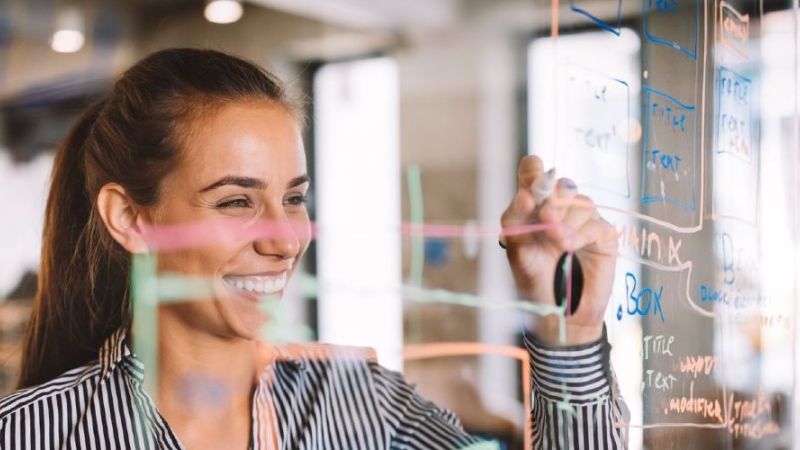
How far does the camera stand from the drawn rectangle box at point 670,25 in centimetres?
61

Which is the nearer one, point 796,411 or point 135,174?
point 135,174

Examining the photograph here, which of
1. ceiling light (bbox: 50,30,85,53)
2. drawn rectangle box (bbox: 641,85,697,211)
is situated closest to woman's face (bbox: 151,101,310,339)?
drawn rectangle box (bbox: 641,85,697,211)

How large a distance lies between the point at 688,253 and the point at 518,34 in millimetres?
1060

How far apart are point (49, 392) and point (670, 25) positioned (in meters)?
0.50

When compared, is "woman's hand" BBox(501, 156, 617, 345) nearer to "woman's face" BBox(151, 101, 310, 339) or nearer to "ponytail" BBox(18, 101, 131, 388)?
"woman's face" BBox(151, 101, 310, 339)

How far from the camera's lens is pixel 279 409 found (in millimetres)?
618

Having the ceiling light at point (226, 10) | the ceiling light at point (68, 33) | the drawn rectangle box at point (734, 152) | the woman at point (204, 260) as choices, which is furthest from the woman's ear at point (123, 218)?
the ceiling light at point (68, 33)

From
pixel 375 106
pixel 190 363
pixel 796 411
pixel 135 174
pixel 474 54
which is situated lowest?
pixel 796 411

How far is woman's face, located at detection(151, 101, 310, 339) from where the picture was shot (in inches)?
19.7

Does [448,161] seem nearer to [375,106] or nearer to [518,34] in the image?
[375,106]

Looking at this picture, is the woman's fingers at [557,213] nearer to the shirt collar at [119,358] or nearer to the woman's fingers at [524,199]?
the woman's fingers at [524,199]

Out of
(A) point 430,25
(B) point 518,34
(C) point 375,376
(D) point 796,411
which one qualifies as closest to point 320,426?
(C) point 375,376

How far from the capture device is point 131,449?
1.75 ft

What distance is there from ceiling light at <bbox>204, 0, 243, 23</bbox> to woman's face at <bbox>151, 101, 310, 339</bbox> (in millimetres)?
1075
